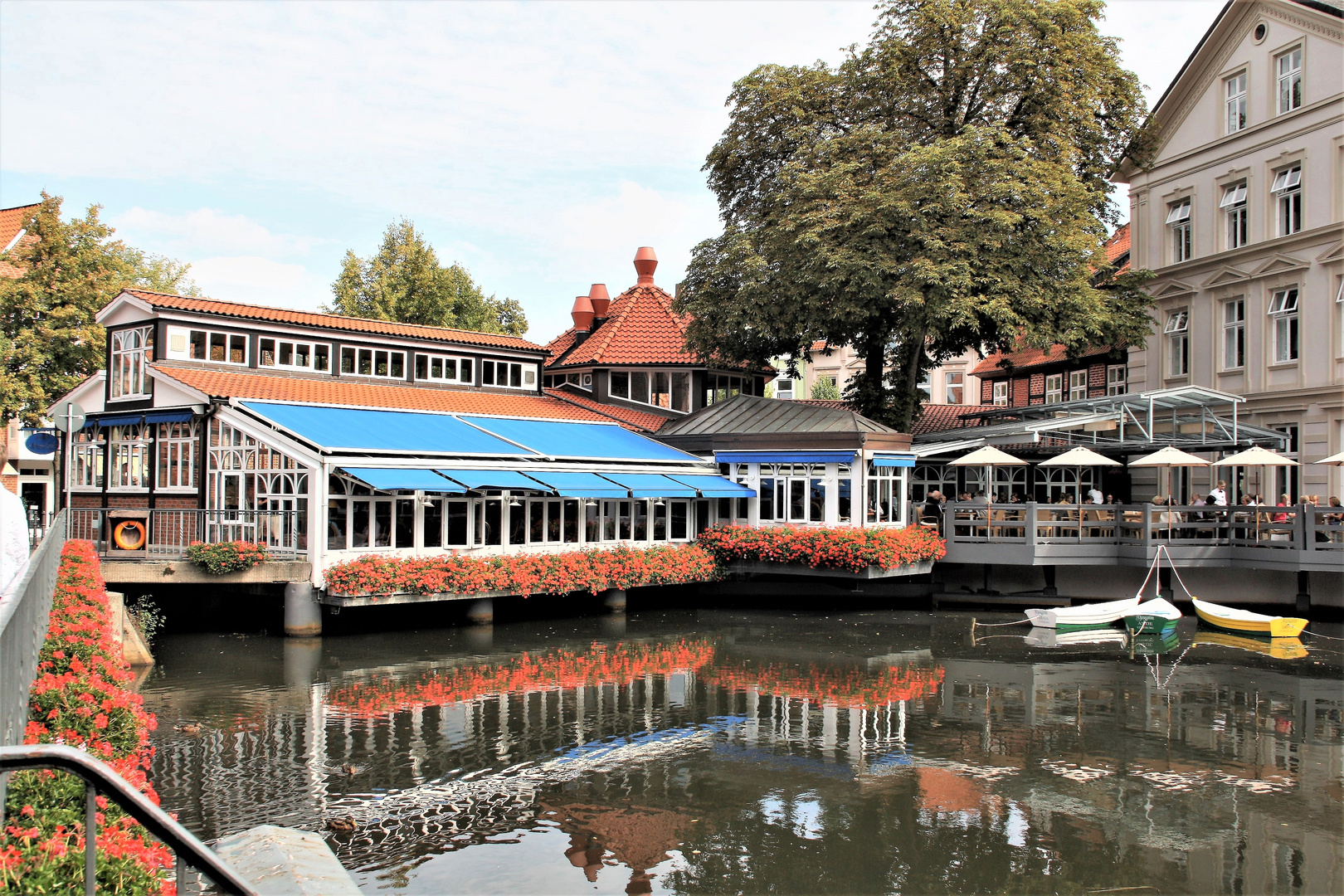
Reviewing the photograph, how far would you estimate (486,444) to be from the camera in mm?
25984

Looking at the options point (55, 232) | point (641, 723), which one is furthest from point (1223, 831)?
point (55, 232)

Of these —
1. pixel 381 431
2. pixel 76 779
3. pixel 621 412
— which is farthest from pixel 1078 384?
pixel 76 779

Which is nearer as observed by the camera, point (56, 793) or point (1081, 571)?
point (56, 793)

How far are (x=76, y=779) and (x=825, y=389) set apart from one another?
2621 inches

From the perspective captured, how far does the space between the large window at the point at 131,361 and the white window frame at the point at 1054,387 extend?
3134cm

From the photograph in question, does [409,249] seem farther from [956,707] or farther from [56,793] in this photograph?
[56,793]

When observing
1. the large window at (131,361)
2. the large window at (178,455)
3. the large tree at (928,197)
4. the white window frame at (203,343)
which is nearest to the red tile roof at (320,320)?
the white window frame at (203,343)

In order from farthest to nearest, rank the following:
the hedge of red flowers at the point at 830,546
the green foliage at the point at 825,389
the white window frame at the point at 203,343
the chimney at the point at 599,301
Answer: the green foliage at the point at 825,389
the chimney at the point at 599,301
the white window frame at the point at 203,343
the hedge of red flowers at the point at 830,546

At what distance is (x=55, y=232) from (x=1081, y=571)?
99.9 ft

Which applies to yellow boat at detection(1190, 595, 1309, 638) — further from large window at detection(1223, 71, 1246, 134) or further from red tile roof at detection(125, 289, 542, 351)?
red tile roof at detection(125, 289, 542, 351)

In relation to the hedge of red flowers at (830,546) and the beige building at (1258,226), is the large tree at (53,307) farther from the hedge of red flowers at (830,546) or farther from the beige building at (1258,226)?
the beige building at (1258,226)

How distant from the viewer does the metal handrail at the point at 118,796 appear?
11.6 feet

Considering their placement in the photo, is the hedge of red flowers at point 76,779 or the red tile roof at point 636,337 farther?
the red tile roof at point 636,337

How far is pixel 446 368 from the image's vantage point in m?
33.3
